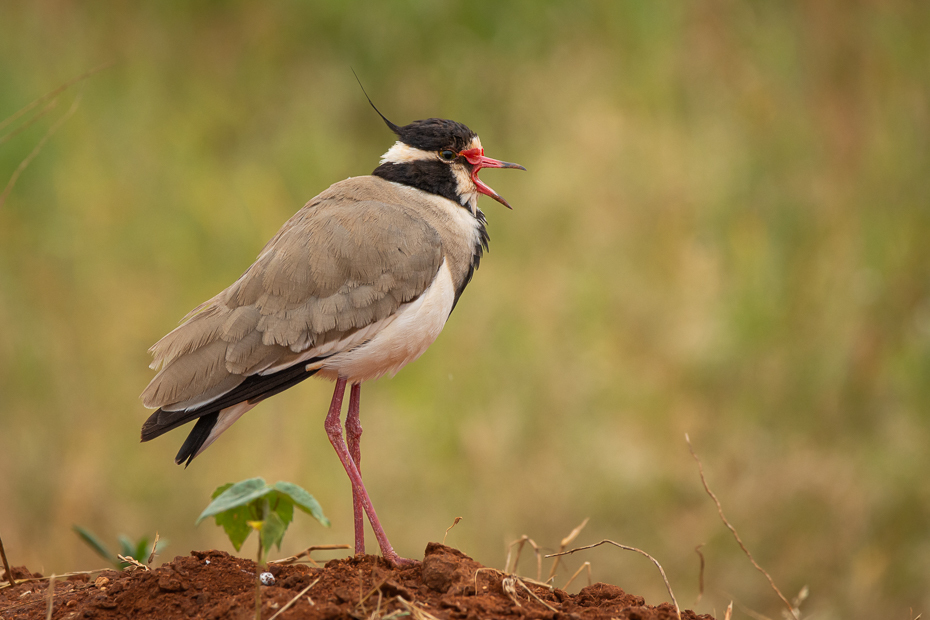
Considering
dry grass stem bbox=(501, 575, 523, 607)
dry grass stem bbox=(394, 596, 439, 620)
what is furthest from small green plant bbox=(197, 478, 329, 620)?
dry grass stem bbox=(501, 575, 523, 607)

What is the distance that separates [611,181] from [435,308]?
175 inches

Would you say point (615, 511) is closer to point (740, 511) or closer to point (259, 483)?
point (740, 511)

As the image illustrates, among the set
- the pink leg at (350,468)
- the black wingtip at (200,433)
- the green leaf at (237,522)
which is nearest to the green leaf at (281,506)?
the green leaf at (237,522)

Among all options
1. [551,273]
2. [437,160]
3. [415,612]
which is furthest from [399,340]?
[551,273]

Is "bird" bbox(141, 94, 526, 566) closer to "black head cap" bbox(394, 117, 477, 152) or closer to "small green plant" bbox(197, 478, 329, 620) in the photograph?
"black head cap" bbox(394, 117, 477, 152)

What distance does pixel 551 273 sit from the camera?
7.08 m

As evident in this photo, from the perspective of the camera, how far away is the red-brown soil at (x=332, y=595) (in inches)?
91.8

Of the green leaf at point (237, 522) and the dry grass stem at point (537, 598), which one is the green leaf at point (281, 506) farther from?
the dry grass stem at point (537, 598)

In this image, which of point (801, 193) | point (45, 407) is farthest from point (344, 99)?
point (801, 193)

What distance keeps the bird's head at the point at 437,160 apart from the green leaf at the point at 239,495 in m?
1.68

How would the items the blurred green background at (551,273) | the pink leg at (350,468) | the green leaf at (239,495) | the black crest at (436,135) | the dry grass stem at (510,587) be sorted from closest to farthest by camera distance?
the green leaf at (239,495)
the dry grass stem at (510,587)
the pink leg at (350,468)
the black crest at (436,135)
the blurred green background at (551,273)

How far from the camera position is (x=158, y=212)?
7141 millimetres

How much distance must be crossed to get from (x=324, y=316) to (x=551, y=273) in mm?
4212

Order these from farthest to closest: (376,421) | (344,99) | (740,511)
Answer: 1. (344,99)
2. (376,421)
3. (740,511)
